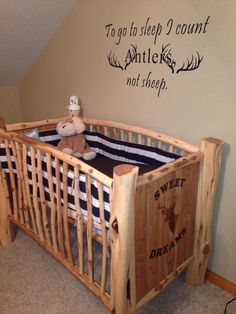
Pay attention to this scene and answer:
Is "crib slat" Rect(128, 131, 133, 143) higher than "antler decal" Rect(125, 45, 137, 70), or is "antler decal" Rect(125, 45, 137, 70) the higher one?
"antler decal" Rect(125, 45, 137, 70)

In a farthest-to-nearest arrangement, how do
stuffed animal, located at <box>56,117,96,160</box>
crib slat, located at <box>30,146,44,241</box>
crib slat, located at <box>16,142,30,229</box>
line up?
stuffed animal, located at <box>56,117,96,160</box>
crib slat, located at <box>16,142,30,229</box>
crib slat, located at <box>30,146,44,241</box>

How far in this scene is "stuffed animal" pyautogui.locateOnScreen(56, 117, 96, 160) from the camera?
196 cm

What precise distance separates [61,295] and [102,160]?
88 centimetres

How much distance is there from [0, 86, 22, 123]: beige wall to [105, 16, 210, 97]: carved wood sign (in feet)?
4.58

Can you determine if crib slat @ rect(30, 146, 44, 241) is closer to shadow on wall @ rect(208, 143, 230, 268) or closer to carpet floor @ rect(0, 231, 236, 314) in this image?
carpet floor @ rect(0, 231, 236, 314)

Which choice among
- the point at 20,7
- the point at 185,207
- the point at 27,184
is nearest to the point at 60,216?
the point at 27,184

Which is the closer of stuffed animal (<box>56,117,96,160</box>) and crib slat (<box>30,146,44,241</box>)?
crib slat (<box>30,146,44,241</box>)

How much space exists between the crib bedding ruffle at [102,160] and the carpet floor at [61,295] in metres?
0.50

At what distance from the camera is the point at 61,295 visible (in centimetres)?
157

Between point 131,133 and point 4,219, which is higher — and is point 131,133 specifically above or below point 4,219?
above

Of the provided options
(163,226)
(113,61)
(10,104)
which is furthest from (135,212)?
(10,104)

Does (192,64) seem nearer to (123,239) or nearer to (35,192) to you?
(123,239)

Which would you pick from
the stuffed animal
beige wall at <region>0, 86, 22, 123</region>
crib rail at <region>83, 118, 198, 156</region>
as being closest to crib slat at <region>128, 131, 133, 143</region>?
crib rail at <region>83, 118, 198, 156</region>

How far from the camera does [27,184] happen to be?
161cm
